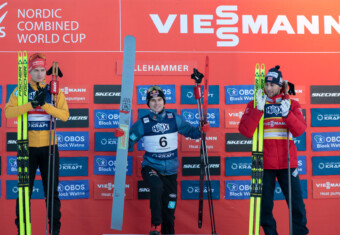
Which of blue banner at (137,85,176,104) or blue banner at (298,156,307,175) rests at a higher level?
blue banner at (137,85,176,104)

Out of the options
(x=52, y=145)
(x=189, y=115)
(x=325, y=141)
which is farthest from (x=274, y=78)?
(x=52, y=145)

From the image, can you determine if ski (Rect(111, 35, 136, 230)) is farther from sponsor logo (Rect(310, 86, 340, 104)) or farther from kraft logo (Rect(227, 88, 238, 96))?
sponsor logo (Rect(310, 86, 340, 104))

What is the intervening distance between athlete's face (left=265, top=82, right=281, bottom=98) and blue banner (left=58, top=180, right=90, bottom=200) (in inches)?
74.6

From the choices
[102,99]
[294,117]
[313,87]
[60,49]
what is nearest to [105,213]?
[102,99]

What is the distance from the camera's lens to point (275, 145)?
3.11 m

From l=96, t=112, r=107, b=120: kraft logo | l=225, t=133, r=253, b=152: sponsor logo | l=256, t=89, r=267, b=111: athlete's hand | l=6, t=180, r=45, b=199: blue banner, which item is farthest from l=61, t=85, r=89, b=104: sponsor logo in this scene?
l=256, t=89, r=267, b=111: athlete's hand

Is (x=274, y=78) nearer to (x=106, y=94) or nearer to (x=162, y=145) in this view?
(x=162, y=145)

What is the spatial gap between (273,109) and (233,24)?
1.19 meters

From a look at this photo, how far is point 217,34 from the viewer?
3.96 metres

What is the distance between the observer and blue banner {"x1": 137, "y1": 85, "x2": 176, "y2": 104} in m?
3.93

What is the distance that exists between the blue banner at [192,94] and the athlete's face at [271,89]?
0.83 metres

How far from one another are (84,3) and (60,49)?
0.50m

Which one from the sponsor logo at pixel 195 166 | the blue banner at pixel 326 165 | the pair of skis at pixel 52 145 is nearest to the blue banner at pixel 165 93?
the sponsor logo at pixel 195 166

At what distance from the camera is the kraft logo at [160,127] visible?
3418mm
